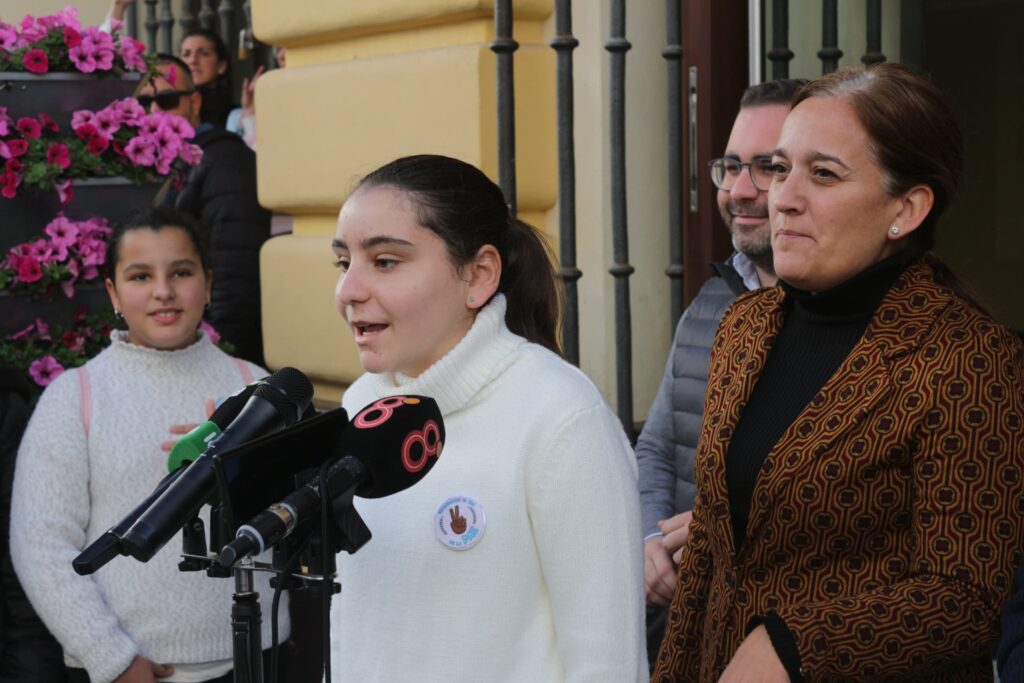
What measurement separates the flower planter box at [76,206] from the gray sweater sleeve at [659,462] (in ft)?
5.23

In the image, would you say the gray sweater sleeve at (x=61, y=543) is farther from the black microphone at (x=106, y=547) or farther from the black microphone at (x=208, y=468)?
the black microphone at (x=106, y=547)

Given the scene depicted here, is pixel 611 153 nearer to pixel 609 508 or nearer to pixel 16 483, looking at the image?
pixel 16 483

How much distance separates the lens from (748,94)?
314 centimetres

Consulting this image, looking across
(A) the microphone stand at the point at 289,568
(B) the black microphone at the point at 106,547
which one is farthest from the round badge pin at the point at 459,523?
(B) the black microphone at the point at 106,547

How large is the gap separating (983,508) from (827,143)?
578mm

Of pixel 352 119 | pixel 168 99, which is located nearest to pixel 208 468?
pixel 352 119

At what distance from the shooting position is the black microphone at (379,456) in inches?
67.7

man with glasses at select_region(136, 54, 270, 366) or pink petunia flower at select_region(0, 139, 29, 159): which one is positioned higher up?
pink petunia flower at select_region(0, 139, 29, 159)

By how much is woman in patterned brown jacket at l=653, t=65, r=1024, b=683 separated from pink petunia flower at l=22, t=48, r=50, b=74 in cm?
226

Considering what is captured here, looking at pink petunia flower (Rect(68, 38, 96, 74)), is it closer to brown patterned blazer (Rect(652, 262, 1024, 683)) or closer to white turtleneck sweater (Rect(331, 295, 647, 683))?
white turtleneck sweater (Rect(331, 295, 647, 683))

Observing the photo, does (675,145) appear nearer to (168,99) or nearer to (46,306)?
(46,306)

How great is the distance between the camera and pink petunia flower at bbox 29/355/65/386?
3795 millimetres

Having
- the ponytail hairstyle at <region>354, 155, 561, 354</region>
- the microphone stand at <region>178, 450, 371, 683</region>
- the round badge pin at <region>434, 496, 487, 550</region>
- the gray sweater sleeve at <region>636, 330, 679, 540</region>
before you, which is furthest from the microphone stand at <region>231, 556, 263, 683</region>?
the gray sweater sleeve at <region>636, 330, 679, 540</region>

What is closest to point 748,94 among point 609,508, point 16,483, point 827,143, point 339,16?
point 827,143
